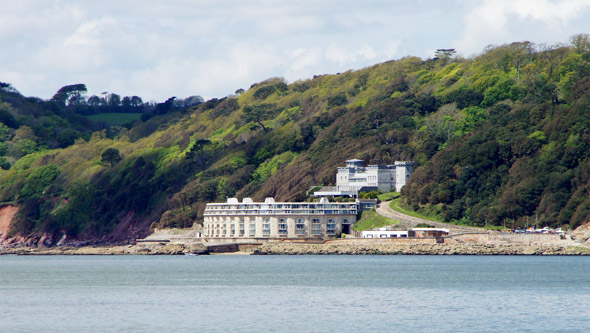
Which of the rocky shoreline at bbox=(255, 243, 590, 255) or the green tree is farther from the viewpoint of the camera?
the green tree

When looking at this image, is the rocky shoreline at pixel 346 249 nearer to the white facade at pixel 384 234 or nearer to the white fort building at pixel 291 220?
the white facade at pixel 384 234

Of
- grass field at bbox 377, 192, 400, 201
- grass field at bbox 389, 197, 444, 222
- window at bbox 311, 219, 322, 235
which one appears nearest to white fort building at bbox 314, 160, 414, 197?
grass field at bbox 377, 192, 400, 201

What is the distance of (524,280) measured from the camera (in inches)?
2852

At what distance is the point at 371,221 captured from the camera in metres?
123

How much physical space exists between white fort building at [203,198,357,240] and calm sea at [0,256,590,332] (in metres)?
29.2

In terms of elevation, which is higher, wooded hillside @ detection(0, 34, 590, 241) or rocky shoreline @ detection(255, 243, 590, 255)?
wooded hillside @ detection(0, 34, 590, 241)

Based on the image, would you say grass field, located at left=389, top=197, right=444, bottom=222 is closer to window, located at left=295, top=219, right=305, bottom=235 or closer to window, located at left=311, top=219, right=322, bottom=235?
window, located at left=311, top=219, right=322, bottom=235

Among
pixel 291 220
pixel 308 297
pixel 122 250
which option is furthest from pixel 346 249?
pixel 308 297

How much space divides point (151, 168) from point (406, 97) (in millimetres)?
51939

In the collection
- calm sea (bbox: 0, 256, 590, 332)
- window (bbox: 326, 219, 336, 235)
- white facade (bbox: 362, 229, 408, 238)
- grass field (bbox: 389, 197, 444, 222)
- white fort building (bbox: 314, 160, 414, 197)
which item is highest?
white fort building (bbox: 314, 160, 414, 197)

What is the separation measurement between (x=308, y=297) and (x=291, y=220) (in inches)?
2592

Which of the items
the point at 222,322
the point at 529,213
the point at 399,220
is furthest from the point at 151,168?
the point at 222,322

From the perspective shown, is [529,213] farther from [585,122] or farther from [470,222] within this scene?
[585,122]

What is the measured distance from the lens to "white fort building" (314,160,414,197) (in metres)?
140
